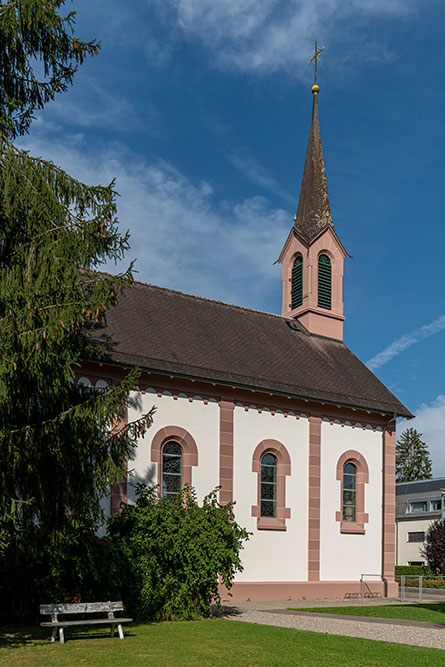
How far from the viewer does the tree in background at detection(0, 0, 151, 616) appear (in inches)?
438

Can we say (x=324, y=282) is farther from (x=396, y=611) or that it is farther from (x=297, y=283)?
(x=396, y=611)

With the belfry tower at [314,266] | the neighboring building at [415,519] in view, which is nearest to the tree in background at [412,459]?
the neighboring building at [415,519]

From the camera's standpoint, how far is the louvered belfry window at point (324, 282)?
28.7 m

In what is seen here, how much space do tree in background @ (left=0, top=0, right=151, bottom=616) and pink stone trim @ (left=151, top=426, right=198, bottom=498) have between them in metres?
6.85

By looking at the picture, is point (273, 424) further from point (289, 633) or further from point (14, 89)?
point (14, 89)

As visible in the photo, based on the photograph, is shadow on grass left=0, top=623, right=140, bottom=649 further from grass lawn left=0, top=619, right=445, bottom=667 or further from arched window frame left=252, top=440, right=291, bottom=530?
arched window frame left=252, top=440, right=291, bottom=530

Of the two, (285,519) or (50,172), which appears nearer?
(50,172)

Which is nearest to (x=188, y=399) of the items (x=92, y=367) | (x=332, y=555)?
(x=92, y=367)

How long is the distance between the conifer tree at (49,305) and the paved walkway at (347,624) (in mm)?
5122

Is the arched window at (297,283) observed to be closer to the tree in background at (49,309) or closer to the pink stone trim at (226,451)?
the pink stone trim at (226,451)

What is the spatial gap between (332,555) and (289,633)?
10.5m

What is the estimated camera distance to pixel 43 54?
41.9 ft

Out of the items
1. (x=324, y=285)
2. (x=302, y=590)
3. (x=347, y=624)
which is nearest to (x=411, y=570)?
(x=324, y=285)

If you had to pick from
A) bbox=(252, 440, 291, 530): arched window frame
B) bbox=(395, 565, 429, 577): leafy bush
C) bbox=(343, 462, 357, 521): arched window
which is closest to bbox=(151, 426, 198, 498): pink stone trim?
bbox=(252, 440, 291, 530): arched window frame
